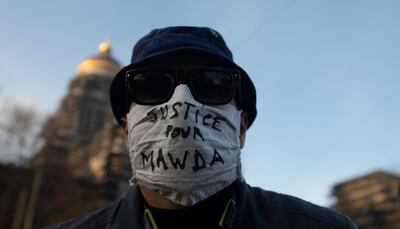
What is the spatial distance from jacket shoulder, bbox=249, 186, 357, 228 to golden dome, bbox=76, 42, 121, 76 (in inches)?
1856

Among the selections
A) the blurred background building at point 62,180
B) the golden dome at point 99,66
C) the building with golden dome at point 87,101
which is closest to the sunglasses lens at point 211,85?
the blurred background building at point 62,180

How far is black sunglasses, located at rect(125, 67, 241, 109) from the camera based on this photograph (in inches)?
80.5

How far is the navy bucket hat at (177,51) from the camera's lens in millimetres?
2053

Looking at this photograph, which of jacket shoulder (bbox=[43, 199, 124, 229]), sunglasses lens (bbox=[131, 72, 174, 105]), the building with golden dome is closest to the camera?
jacket shoulder (bbox=[43, 199, 124, 229])

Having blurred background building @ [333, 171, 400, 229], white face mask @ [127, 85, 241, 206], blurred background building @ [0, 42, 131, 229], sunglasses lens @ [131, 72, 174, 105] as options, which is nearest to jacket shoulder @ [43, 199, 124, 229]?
white face mask @ [127, 85, 241, 206]

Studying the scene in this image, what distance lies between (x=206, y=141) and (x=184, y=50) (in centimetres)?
40

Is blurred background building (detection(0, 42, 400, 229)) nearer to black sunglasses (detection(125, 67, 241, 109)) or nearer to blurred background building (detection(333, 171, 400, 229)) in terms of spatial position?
blurred background building (detection(333, 171, 400, 229))

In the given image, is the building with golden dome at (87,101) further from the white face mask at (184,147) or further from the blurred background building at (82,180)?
the white face mask at (184,147)

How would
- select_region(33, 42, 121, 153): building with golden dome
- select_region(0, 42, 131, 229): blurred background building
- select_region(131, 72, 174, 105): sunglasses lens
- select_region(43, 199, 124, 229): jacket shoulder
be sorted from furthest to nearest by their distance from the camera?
select_region(33, 42, 121, 153): building with golden dome < select_region(0, 42, 131, 229): blurred background building < select_region(131, 72, 174, 105): sunglasses lens < select_region(43, 199, 124, 229): jacket shoulder

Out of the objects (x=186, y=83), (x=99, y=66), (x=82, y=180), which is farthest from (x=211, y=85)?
(x=99, y=66)

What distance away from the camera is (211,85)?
6.72 feet

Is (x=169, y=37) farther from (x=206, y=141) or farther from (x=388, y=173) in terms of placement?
(x=388, y=173)

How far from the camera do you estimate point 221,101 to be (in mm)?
2070

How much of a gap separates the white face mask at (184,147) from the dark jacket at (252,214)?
100mm
